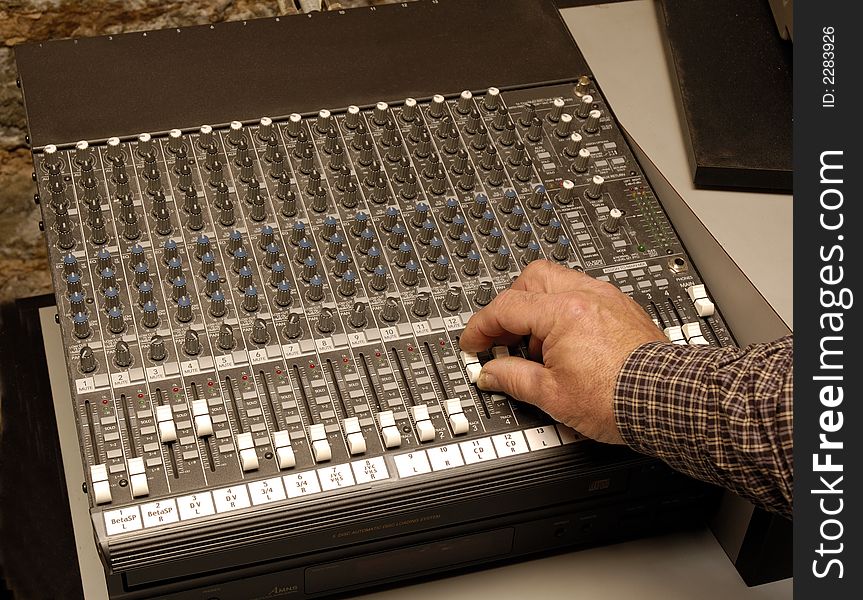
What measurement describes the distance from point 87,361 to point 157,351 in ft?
0.29

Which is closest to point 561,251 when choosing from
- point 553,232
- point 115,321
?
point 553,232

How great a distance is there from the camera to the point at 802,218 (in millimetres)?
1444

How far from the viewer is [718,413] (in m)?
1.37

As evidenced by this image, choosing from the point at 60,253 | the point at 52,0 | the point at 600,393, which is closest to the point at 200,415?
the point at 60,253

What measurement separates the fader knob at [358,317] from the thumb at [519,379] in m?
0.18

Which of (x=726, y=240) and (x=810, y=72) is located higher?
(x=810, y=72)

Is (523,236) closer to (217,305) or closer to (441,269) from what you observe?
(441,269)

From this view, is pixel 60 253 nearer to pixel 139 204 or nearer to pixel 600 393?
pixel 139 204

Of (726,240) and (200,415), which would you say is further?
(726,240)

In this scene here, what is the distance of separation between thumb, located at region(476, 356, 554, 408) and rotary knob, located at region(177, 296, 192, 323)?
1.30 feet

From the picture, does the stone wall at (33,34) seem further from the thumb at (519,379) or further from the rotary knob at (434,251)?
the thumb at (519,379)

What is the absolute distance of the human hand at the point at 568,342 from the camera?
4.70 feet

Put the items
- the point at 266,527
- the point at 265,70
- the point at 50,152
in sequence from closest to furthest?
1. the point at 266,527
2. the point at 50,152
3. the point at 265,70

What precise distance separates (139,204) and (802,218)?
919mm
